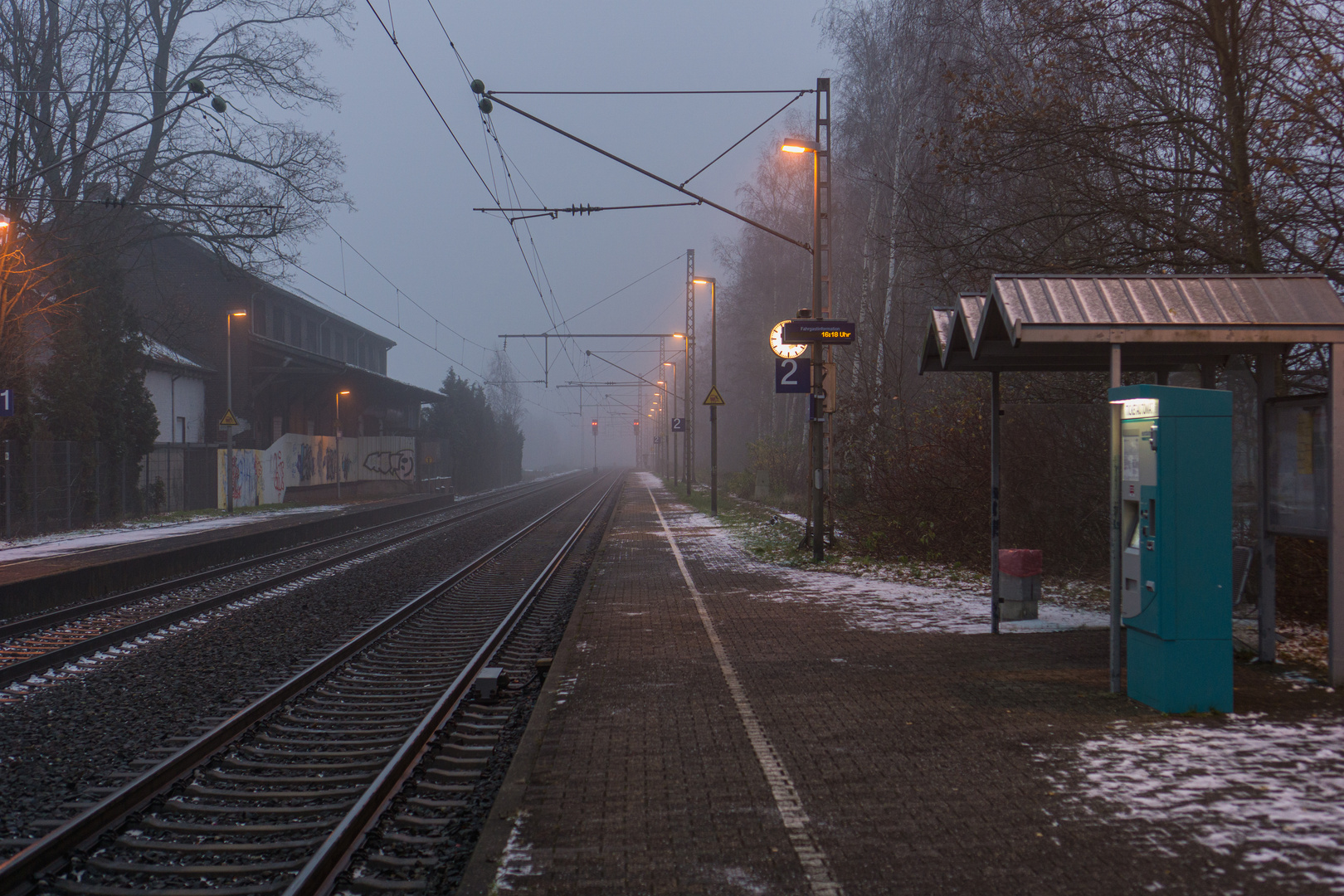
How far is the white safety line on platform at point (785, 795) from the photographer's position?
12.9 feet

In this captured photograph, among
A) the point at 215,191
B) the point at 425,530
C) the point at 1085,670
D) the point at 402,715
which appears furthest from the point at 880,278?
the point at 402,715

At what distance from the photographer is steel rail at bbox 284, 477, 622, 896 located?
4.13 m

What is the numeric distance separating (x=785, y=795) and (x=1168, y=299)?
459 cm

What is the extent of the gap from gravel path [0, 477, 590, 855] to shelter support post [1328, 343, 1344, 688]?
795 centimetres

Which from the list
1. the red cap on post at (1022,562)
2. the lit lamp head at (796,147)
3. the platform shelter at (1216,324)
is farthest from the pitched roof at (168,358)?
the platform shelter at (1216,324)

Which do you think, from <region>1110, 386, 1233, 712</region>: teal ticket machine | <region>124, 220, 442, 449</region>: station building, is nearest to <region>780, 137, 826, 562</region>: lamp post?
<region>1110, 386, 1233, 712</region>: teal ticket machine

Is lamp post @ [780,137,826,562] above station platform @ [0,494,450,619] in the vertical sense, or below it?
above

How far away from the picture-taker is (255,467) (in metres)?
38.3

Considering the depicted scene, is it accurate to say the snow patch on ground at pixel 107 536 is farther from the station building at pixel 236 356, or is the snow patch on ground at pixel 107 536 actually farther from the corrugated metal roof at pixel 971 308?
the corrugated metal roof at pixel 971 308

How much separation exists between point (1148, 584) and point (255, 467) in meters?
37.5

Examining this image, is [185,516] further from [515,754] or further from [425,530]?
[515,754]

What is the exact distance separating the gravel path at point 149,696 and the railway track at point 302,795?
364 mm

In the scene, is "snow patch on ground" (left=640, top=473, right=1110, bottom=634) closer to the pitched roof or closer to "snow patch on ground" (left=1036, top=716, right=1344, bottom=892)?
"snow patch on ground" (left=1036, top=716, right=1344, bottom=892)

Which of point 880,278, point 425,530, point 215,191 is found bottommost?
point 425,530
